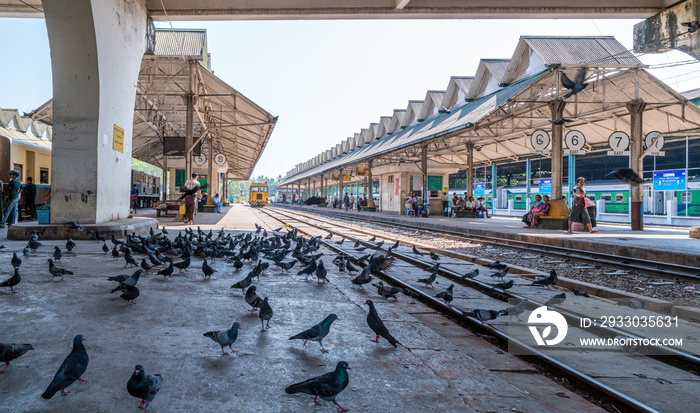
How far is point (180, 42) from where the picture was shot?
58.8 feet

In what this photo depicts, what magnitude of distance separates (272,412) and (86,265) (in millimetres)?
5657

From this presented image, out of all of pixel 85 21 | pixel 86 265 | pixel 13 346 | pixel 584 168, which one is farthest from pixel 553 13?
pixel 584 168

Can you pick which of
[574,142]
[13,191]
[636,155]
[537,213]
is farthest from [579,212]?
[13,191]

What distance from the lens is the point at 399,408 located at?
99.7 inches

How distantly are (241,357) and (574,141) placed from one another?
1649 centimetres

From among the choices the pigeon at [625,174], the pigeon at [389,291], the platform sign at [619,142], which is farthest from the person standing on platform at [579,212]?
the pigeon at [389,291]

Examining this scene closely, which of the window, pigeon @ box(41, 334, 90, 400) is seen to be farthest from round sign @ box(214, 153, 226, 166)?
pigeon @ box(41, 334, 90, 400)

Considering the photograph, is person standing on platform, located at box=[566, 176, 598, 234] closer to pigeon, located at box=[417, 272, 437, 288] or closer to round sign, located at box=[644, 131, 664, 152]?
round sign, located at box=[644, 131, 664, 152]

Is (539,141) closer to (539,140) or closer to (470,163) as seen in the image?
(539,140)

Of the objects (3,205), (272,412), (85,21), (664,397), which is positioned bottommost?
(664,397)

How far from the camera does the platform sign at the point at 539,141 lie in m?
17.6

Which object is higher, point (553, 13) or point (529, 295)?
point (553, 13)

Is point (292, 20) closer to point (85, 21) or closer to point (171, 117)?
point (85, 21)

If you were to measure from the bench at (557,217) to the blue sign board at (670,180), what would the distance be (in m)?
10.9
